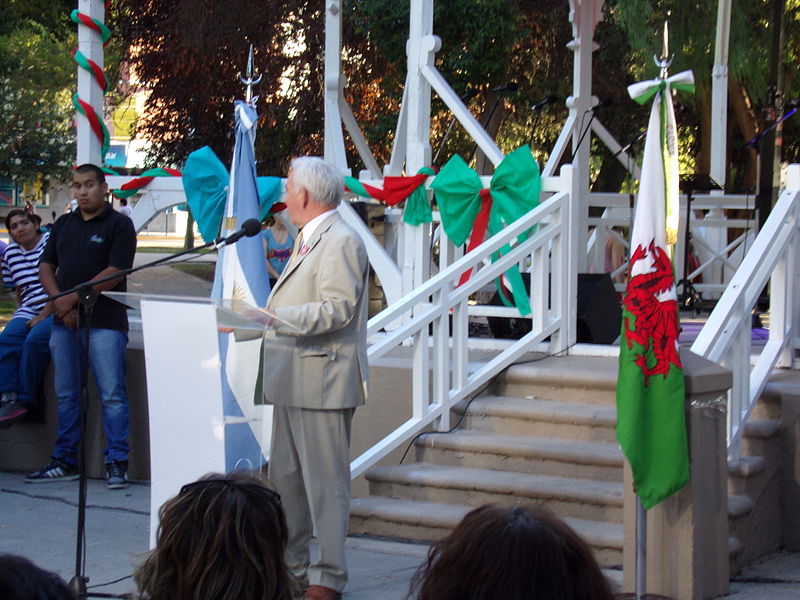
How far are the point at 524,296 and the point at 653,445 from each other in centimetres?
267

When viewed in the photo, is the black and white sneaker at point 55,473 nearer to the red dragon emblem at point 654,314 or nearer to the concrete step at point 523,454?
the concrete step at point 523,454

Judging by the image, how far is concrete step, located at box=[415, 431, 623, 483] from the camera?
21.5ft

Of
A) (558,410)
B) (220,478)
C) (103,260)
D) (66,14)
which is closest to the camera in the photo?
(220,478)

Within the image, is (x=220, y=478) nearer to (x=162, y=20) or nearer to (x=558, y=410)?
(x=558, y=410)

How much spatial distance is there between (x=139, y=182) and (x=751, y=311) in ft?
16.2

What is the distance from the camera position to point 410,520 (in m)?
6.48

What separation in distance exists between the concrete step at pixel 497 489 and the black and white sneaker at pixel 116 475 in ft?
6.14

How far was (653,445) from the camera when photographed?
5145 millimetres

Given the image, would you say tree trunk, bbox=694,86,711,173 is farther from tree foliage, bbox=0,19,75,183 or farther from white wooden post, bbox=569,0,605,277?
tree foliage, bbox=0,19,75,183

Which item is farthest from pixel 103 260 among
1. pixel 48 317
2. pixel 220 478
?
pixel 220 478

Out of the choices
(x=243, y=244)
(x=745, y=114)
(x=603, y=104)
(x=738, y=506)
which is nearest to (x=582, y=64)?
(x=603, y=104)

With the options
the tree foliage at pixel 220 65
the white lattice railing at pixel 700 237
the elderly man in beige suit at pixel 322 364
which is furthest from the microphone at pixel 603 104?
the tree foliage at pixel 220 65

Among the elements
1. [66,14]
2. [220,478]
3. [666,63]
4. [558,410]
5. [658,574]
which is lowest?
[658,574]

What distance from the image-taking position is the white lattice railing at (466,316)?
6906 mm
